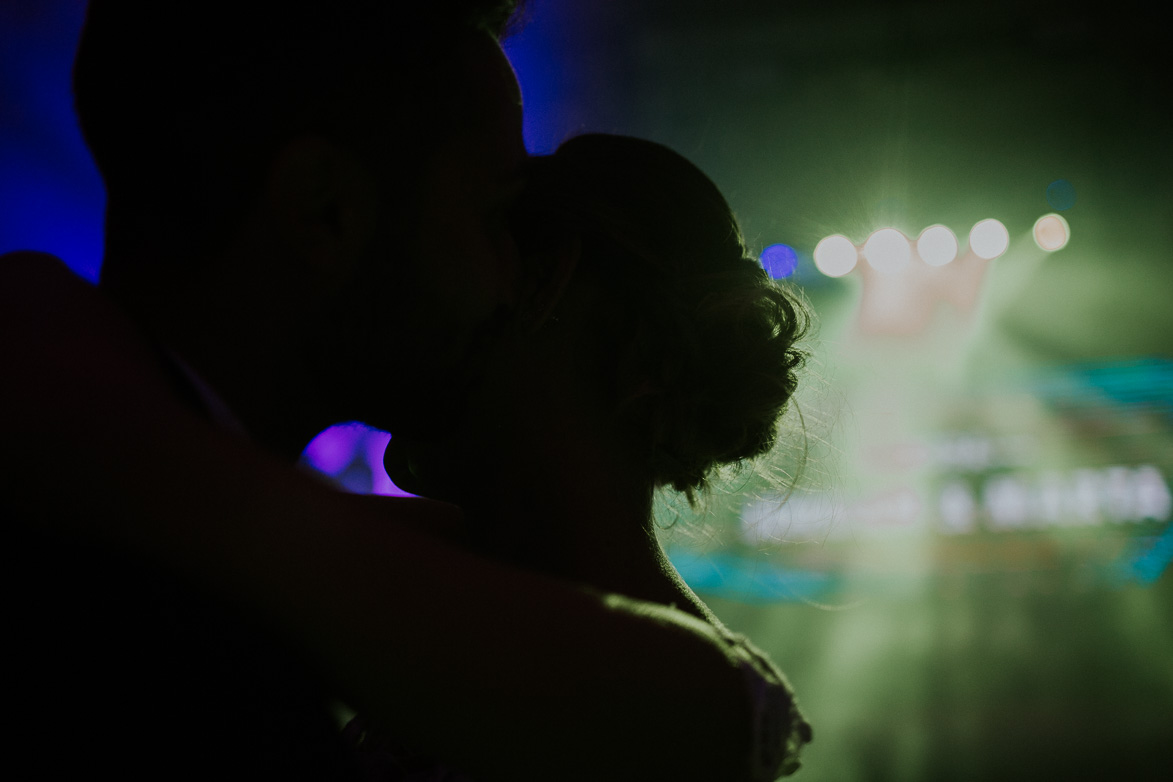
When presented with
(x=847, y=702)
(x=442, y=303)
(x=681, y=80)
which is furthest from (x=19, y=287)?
(x=847, y=702)

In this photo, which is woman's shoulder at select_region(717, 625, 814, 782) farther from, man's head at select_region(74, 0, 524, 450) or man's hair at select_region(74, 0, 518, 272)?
man's hair at select_region(74, 0, 518, 272)

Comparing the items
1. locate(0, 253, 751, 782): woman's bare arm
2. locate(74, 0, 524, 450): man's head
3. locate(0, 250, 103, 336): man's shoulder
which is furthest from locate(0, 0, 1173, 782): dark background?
locate(0, 253, 751, 782): woman's bare arm

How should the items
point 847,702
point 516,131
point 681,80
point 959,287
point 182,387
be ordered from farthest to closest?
point 847,702 → point 959,287 → point 681,80 → point 516,131 → point 182,387

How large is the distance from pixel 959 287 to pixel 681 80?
6.86 feet

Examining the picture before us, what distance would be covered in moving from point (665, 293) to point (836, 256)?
12.0 feet

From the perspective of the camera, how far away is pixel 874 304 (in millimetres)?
4539

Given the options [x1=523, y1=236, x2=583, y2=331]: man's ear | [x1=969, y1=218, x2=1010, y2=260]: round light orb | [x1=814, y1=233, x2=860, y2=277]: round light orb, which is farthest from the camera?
[x1=814, y1=233, x2=860, y2=277]: round light orb

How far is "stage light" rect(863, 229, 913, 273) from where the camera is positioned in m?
4.18

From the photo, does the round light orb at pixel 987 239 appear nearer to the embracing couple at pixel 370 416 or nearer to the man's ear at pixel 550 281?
the embracing couple at pixel 370 416

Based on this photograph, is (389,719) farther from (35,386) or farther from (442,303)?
(442,303)

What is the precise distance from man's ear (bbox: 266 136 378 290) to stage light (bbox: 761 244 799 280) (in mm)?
3440

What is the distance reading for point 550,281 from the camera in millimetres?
932

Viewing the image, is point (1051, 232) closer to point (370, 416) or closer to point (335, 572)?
point (370, 416)

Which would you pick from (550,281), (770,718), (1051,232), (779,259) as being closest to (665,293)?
(550,281)
